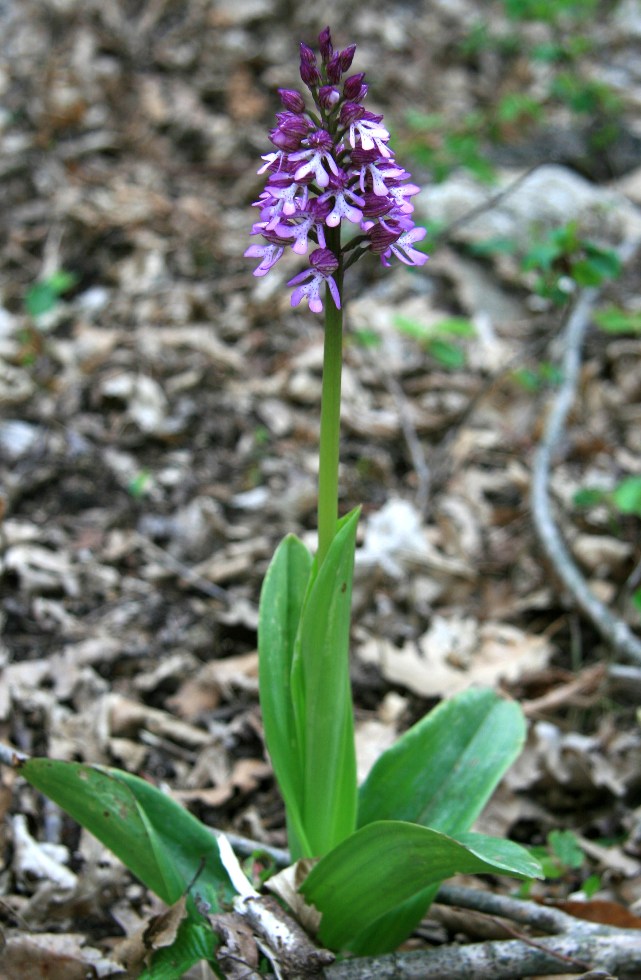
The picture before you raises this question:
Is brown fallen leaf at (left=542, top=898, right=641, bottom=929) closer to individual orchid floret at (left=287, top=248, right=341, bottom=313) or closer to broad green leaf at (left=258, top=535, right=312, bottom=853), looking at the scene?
broad green leaf at (left=258, top=535, right=312, bottom=853)

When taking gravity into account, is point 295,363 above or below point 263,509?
above

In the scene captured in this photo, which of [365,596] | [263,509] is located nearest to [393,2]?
[263,509]

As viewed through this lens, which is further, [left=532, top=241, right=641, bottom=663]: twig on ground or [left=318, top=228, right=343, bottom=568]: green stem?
[left=532, top=241, right=641, bottom=663]: twig on ground

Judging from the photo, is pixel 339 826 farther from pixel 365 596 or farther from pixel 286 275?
pixel 286 275

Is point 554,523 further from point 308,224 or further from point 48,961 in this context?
point 48,961

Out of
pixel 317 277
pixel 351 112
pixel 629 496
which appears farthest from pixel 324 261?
pixel 629 496

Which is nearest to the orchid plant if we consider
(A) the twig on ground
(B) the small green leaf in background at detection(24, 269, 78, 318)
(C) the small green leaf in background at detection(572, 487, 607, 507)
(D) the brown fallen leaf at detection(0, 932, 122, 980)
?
(D) the brown fallen leaf at detection(0, 932, 122, 980)
